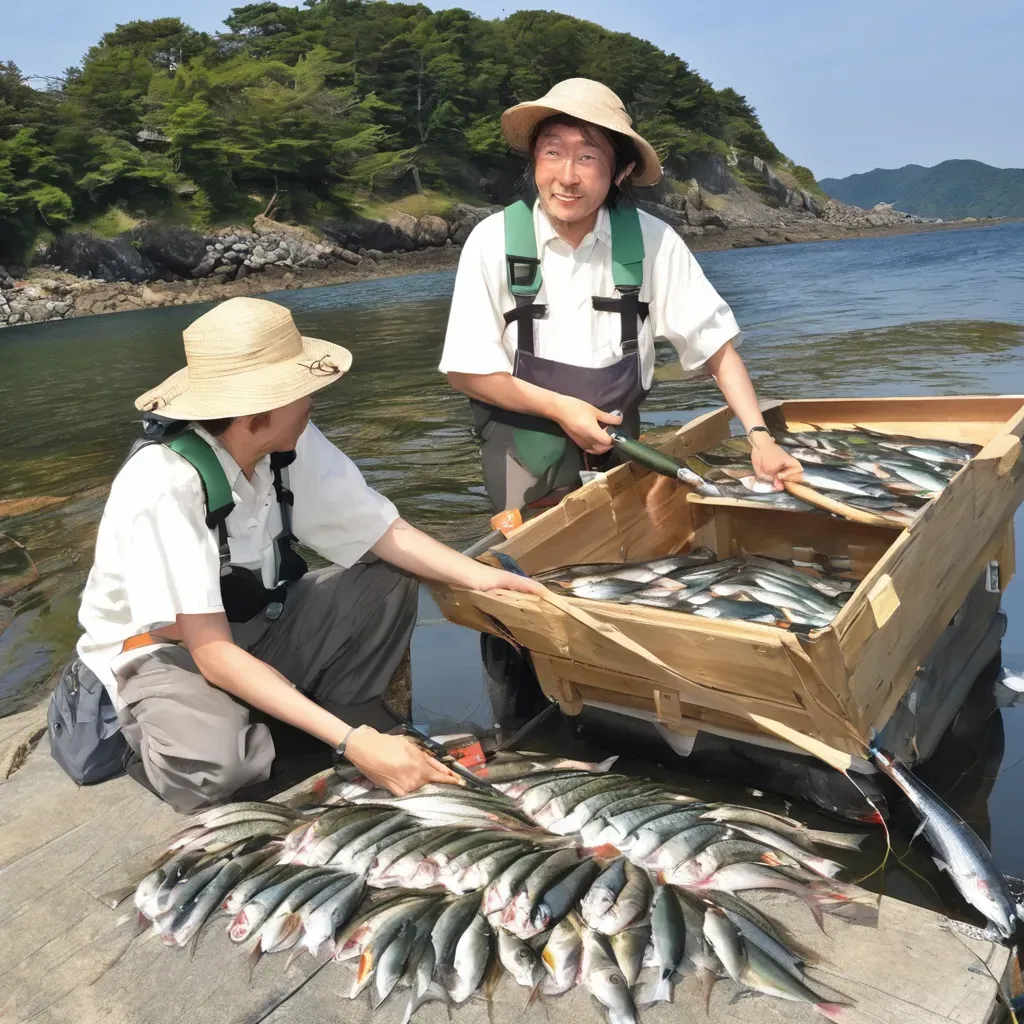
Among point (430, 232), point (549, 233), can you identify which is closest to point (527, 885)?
point (549, 233)

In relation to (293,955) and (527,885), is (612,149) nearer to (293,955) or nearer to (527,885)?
(527,885)

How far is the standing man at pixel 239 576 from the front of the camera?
3.27 meters

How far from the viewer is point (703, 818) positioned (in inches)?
129

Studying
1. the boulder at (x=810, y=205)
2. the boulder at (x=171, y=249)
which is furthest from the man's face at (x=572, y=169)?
the boulder at (x=810, y=205)

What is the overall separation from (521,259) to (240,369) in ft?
5.65

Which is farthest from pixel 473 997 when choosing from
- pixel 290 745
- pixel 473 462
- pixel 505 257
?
pixel 473 462

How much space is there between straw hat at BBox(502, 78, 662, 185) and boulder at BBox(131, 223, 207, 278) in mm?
52308

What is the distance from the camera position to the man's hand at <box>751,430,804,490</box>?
4.59m

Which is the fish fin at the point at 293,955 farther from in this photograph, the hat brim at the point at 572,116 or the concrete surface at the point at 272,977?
the hat brim at the point at 572,116

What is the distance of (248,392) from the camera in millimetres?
3217

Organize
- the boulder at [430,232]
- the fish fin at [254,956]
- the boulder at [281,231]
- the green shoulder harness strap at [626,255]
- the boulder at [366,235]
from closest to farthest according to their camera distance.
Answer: the fish fin at [254,956] < the green shoulder harness strap at [626,255] < the boulder at [281,231] < the boulder at [366,235] < the boulder at [430,232]

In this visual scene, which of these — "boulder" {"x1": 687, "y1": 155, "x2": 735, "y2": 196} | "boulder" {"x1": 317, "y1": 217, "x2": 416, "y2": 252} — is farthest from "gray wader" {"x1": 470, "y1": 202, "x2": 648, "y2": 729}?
"boulder" {"x1": 687, "y1": 155, "x2": 735, "y2": 196}

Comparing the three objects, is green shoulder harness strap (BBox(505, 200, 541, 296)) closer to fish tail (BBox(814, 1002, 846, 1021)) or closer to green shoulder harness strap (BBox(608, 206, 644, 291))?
green shoulder harness strap (BBox(608, 206, 644, 291))

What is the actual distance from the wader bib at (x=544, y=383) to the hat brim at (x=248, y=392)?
1441mm
